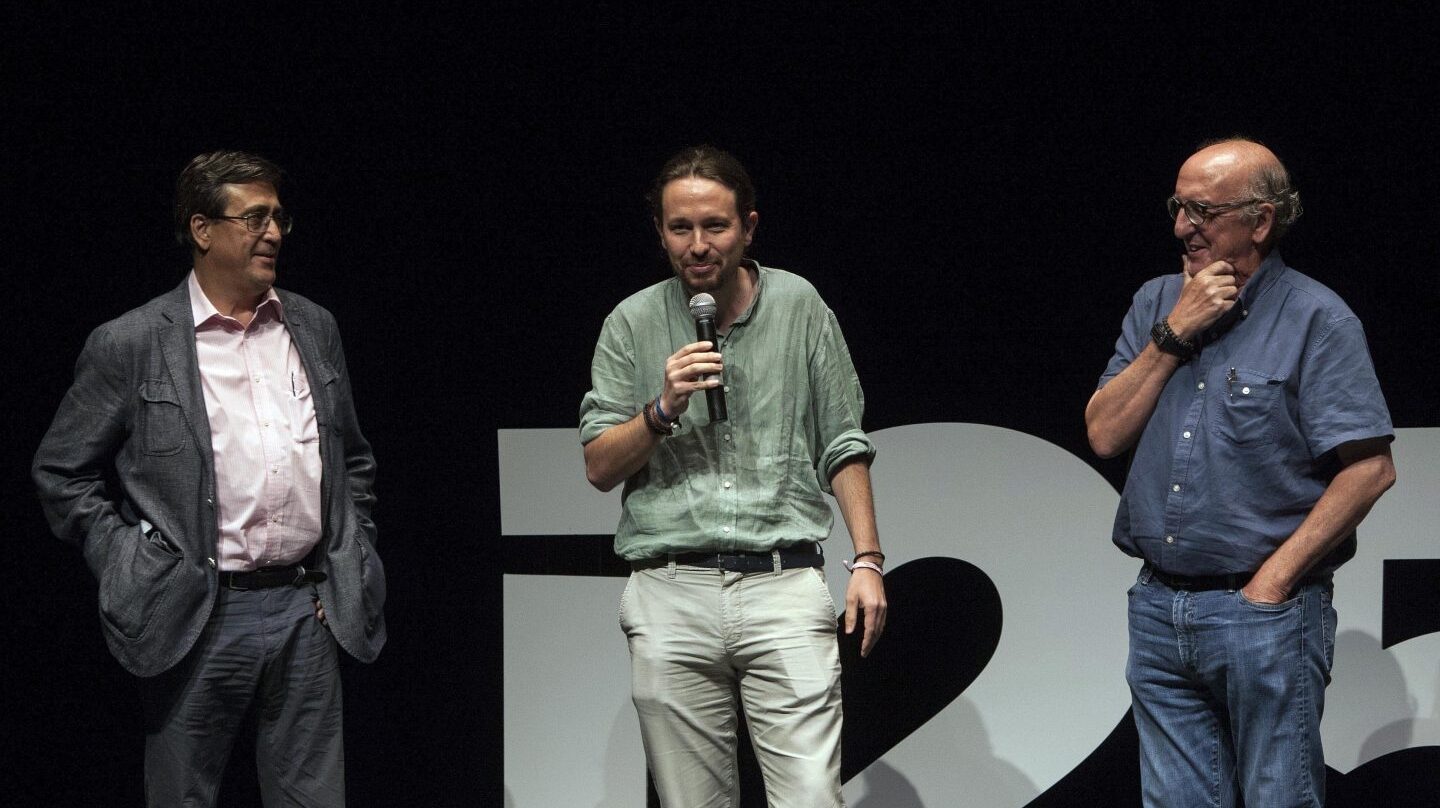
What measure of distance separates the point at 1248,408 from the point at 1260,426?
4 centimetres

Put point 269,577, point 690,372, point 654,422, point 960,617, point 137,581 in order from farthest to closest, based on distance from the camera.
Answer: point 960,617
point 269,577
point 137,581
point 654,422
point 690,372

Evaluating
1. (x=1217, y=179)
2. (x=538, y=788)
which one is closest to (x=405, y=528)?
(x=538, y=788)

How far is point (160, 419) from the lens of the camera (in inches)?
109

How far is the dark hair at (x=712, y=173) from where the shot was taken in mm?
2682

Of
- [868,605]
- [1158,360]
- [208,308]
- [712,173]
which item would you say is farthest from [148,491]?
[1158,360]

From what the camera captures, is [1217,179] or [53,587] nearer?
[1217,179]

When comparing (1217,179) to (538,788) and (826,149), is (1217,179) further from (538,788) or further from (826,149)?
(538,788)

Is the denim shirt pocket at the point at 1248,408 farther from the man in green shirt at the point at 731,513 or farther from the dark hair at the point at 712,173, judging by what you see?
the dark hair at the point at 712,173

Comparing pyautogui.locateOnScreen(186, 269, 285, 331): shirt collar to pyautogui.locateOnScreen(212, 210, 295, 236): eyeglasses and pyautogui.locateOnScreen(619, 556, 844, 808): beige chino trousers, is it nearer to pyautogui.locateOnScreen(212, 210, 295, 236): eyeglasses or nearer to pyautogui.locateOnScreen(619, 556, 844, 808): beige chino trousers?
pyautogui.locateOnScreen(212, 210, 295, 236): eyeglasses

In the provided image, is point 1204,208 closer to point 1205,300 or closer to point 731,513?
point 1205,300

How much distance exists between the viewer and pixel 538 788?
12.4 ft

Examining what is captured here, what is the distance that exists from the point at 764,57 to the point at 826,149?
28cm

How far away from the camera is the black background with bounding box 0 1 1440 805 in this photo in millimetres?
3650

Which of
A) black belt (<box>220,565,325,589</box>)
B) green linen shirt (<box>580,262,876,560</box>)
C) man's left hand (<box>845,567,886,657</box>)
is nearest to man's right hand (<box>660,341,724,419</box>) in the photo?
green linen shirt (<box>580,262,876,560</box>)
